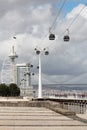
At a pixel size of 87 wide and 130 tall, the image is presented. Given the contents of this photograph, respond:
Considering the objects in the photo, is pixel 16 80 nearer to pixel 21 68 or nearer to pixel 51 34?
pixel 21 68

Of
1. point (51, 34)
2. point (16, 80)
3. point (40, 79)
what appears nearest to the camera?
point (51, 34)

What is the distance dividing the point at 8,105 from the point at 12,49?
451ft

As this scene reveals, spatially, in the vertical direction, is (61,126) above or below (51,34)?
below

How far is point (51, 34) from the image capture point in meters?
35.6

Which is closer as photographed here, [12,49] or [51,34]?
[51,34]

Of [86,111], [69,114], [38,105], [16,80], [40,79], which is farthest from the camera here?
[16,80]

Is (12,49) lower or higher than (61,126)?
higher

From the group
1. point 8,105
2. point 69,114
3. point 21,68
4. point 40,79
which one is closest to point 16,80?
point 21,68

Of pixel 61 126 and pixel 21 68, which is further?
pixel 21 68

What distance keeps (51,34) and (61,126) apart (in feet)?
53.0

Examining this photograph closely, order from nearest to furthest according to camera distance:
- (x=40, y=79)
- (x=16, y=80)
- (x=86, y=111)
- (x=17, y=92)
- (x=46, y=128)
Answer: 1. (x=46, y=128)
2. (x=86, y=111)
3. (x=40, y=79)
4. (x=17, y=92)
5. (x=16, y=80)

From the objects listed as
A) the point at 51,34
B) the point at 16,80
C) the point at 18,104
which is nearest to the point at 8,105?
the point at 18,104

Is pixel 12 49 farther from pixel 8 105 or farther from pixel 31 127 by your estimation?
pixel 31 127

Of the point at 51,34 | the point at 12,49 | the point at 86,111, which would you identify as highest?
the point at 12,49
